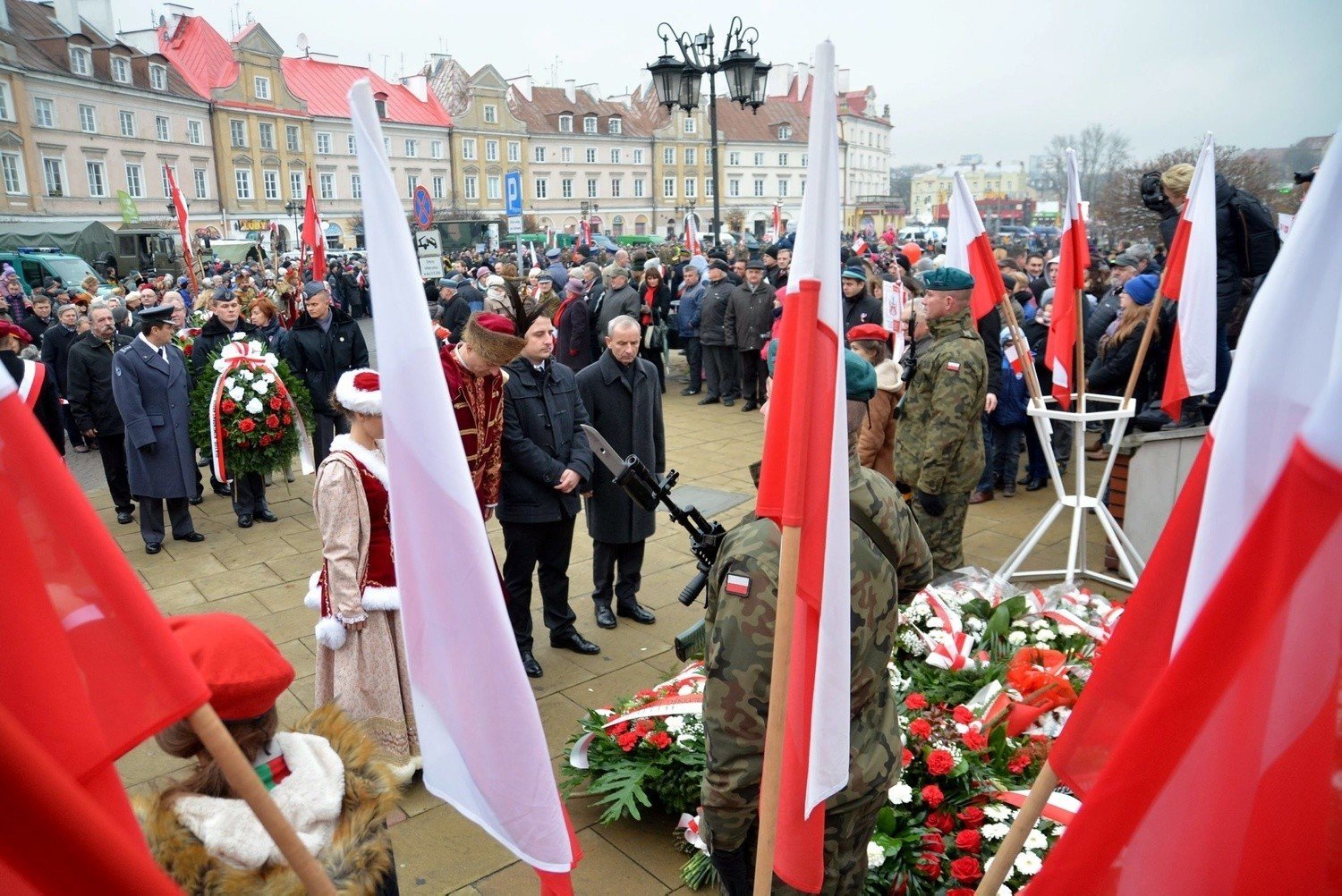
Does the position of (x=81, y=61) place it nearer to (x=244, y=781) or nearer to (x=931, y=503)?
(x=931, y=503)

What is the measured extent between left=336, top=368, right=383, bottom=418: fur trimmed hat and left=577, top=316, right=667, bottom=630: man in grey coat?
1826 millimetres

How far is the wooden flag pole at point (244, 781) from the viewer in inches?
56.1

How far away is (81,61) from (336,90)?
1571cm

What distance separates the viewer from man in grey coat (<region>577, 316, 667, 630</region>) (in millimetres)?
5852

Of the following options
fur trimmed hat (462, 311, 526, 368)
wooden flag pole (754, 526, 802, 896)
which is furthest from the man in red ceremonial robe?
wooden flag pole (754, 526, 802, 896)

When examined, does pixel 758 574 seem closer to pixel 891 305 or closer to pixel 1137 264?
pixel 891 305

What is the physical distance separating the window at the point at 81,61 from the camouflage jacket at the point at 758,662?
52.0 metres

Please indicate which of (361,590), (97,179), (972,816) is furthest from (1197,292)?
(97,179)

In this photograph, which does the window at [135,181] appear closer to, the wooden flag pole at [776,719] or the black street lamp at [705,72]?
the black street lamp at [705,72]

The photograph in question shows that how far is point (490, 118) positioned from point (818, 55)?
220ft

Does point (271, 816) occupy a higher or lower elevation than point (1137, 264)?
lower

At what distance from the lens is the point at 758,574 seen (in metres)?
2.52

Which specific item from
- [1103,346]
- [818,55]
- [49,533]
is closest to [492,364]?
[818,55]

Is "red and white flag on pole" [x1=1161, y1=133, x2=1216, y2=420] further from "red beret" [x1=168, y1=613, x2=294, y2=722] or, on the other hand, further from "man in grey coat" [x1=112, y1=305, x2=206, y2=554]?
Answer: "man in grey coat" [x1=112, y1=305, x2=206, y2=554]
